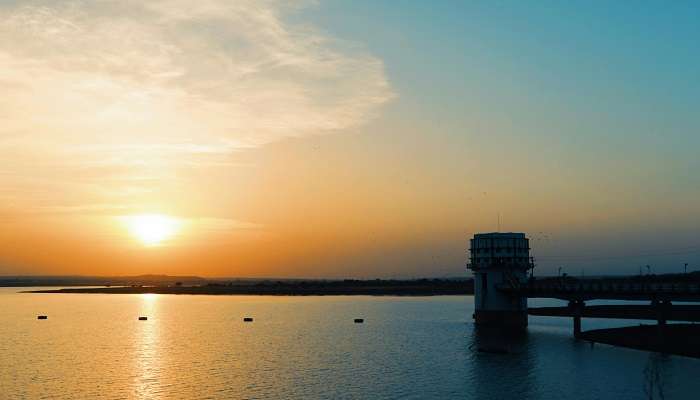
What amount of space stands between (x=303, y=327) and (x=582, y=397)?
81.4m

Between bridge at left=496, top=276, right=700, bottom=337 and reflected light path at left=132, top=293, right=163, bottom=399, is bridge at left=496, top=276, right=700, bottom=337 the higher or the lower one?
the higher one

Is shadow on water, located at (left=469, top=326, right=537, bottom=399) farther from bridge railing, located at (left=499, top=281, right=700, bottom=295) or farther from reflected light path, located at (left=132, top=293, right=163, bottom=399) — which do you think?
reflected light path, located at (left=132, top=293, right=163, bottom=399)

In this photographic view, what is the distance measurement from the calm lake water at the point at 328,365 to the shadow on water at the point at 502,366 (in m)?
0.15

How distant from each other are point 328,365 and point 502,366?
66.0ft

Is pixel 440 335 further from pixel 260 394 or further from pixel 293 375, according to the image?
pixel 260 394

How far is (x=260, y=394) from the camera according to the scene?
203ft

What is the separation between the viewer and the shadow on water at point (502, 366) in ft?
203

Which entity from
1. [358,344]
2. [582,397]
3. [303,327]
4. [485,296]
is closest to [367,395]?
[582,397]

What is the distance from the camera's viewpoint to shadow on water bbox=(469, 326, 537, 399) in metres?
61.8

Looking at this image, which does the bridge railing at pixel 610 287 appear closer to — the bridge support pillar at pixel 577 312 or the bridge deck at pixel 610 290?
the bridge deck at pixel 610 290

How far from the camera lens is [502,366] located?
250ft

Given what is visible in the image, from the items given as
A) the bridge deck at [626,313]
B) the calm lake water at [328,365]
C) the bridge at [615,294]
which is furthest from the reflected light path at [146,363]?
the bridge deck at [626,313]

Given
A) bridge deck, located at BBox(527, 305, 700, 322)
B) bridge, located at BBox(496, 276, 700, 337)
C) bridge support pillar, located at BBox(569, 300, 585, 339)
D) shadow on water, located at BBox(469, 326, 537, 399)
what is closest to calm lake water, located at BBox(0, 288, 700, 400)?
shadow on water, located at BBox(469, 326, 537, 399)

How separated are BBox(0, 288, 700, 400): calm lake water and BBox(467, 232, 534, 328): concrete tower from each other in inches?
189
